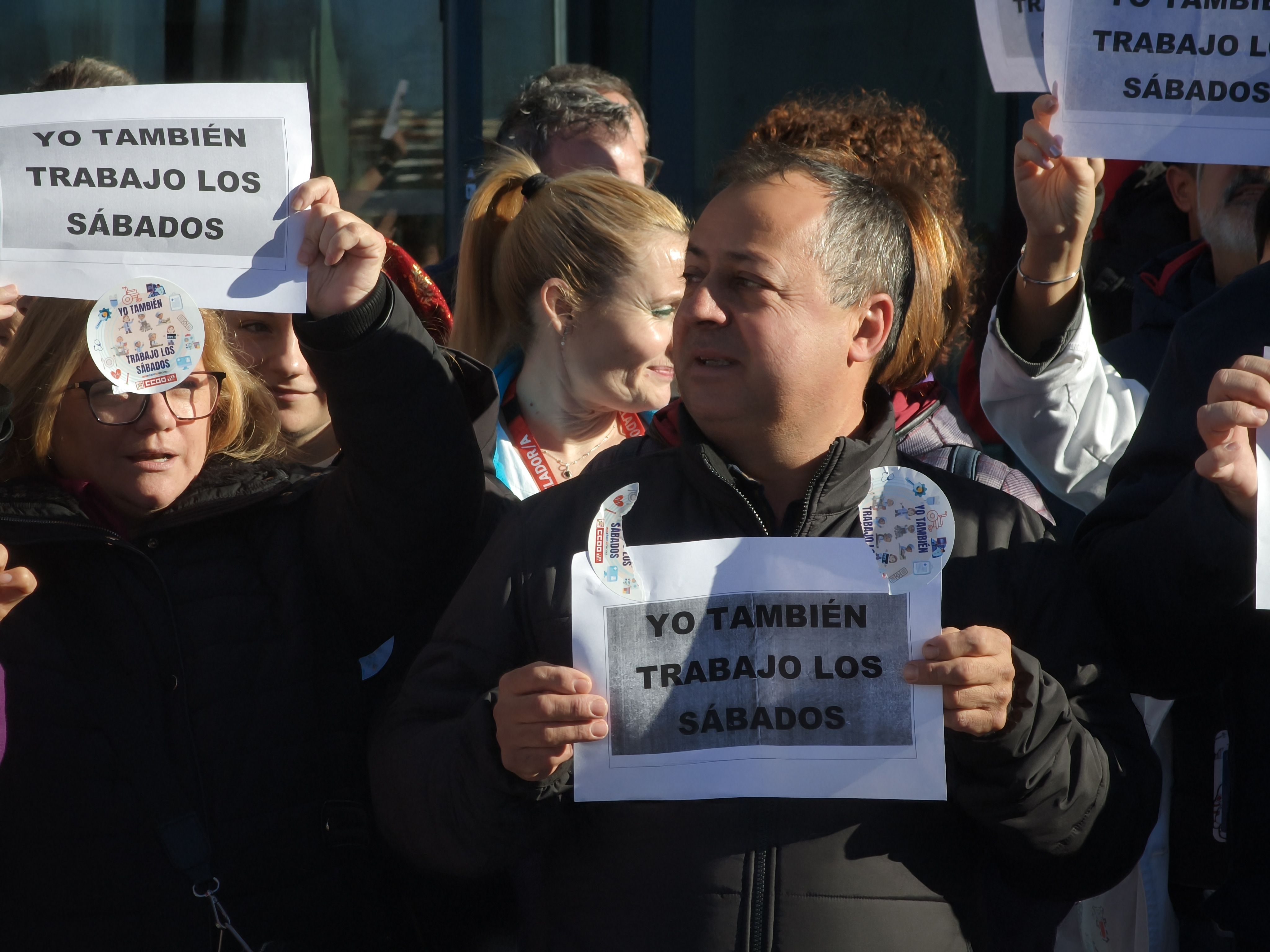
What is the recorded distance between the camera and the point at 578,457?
9.81ft

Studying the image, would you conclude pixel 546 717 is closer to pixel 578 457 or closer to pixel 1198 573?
pixel 1198 573

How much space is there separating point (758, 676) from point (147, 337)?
3.20ft

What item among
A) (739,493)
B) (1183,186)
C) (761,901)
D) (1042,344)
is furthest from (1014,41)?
(761,901)

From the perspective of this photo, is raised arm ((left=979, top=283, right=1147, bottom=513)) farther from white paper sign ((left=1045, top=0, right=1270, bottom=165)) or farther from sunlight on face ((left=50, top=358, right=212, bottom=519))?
sunlight on face ((left=50, top=358, right=212, bottom=519))

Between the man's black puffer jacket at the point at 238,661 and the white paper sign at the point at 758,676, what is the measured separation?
1.50ft

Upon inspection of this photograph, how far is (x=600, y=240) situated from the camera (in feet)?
9.78

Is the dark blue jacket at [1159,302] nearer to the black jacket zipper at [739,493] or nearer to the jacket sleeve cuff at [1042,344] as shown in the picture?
the jacket sleeve cuff at [1042,344]

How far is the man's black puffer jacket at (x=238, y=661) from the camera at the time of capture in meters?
1.92

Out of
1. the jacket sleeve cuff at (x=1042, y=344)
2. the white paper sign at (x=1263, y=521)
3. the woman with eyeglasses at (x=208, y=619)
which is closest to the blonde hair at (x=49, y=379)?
the woman with eyeglasses at (x=208, y=619)

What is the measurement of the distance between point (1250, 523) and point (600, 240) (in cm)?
160

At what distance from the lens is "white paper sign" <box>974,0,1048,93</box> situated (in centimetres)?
224

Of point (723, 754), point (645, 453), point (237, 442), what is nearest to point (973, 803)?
point (723, 754)

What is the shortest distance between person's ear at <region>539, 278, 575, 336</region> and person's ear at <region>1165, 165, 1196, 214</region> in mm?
1471

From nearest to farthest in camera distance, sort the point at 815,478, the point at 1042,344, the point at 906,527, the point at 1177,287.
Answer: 1. the point at 906,527
2. the point at 815,478
3. the point at 1042,344
4. the point at 1177,287
